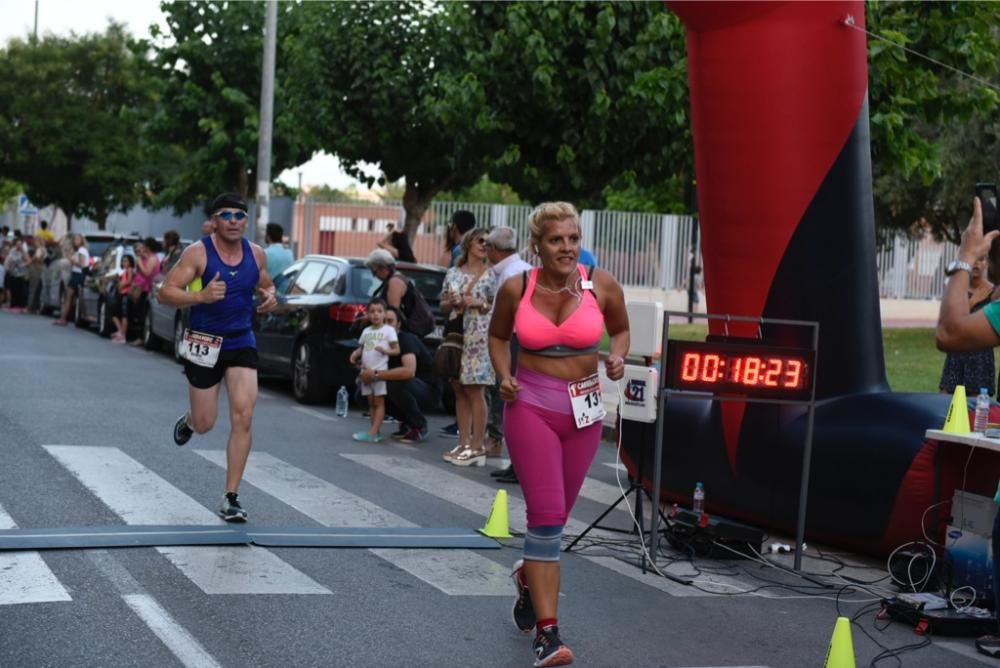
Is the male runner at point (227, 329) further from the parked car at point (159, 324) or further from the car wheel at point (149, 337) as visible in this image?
the car wheel at point (149, 337)

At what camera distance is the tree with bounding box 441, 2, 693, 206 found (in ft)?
69.1

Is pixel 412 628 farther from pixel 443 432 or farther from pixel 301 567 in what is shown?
pixel 443 432

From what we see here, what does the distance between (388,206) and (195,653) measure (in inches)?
1278

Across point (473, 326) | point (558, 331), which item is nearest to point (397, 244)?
point (473, 326)

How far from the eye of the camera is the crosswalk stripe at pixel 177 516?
7.46 metres

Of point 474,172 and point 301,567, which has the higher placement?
point 474,172

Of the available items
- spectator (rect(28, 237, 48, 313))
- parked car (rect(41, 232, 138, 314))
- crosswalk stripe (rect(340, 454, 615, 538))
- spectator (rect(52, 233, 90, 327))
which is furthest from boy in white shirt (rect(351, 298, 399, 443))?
spectator (rect(28, 237, 48, 313))

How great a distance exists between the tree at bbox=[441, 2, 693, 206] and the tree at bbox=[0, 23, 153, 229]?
3299cm

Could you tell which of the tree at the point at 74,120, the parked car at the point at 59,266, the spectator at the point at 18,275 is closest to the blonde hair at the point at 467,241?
the parked car at the point at 59,266

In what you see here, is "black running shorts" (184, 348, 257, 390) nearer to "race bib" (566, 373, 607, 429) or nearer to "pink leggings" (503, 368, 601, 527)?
"pink leggings" (503, 368, 601, 527)

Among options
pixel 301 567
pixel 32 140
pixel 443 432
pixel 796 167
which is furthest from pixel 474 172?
pixel 32 140

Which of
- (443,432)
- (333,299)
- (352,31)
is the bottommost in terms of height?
(443,432)

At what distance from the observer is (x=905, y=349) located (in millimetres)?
28453

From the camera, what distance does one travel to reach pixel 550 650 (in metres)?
6.26
